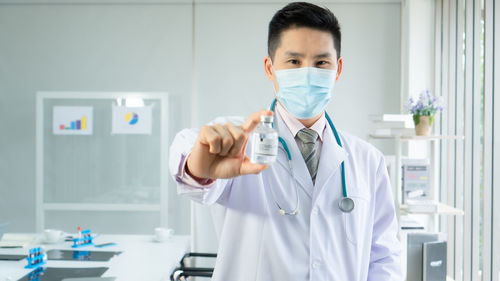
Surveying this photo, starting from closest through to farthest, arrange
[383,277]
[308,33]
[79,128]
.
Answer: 1. [308,33]
2. [383,277]
3. [79,128]

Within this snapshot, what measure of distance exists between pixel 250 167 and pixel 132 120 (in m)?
3.03

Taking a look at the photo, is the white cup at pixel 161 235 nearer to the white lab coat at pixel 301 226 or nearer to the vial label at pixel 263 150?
the white lab coat at pixel 301 226

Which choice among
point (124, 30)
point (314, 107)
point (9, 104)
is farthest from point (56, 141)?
point (314, 107)

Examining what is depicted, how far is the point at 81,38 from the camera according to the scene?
3.69 meters

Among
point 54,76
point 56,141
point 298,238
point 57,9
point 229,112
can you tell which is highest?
point 57,9

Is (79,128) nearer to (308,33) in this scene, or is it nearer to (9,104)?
(9,104)

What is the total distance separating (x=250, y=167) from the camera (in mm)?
841

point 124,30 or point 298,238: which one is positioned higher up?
point 124,30

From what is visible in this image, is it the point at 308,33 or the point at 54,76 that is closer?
the point at 308,33

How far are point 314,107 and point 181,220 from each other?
2.81 m

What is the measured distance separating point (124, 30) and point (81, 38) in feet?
1.31

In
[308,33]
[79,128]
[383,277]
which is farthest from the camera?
[79,128]

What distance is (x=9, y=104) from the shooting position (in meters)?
3.76

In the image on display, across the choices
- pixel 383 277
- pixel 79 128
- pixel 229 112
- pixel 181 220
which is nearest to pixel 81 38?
pixel 79 128
